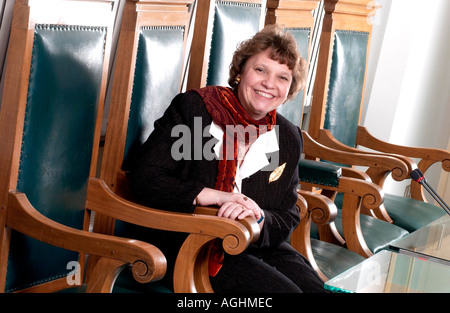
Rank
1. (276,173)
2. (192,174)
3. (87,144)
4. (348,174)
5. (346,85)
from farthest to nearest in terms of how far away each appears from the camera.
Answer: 1. (346,85)
2. (348,174)
3. (276,173)
4. (192,174)
5. (87,144)

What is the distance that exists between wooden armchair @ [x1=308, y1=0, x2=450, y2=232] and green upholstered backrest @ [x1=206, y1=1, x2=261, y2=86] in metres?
0.80

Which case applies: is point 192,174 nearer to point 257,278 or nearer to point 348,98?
point 257,278

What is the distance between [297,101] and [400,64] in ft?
4.52

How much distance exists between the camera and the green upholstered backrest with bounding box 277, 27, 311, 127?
2.78 m

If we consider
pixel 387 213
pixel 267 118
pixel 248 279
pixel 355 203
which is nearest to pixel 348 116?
pixel 387 213

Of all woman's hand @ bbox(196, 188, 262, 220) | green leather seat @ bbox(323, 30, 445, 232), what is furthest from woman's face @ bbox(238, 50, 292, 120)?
green leather seat @ bbox(323, 30, 445, 232)

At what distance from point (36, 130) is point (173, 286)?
20.5 inches

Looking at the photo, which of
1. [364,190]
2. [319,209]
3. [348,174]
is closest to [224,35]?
[319,209]

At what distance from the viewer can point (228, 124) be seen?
79.4 inches

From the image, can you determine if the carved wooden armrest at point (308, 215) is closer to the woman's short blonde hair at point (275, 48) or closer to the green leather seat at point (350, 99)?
the woman's short blonde hair at point (275, 48)

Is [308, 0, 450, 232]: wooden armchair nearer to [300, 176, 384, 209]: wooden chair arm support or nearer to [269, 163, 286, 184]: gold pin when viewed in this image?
[300, 176, 384, 209]: wooden chair arm support

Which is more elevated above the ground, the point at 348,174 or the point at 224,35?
the point at 224,35

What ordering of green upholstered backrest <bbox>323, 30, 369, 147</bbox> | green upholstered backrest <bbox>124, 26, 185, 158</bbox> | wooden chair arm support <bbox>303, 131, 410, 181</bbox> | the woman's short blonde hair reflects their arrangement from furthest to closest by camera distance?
green upholstered backrest <bbox>323, 30, 369, 147</bbox> → wooden chair arm support <bbox>303, 131, 410, 181</bbox> → the woman's short blonde hair → green upholstered backrest <bbox>124, 26, 185, 158</bbox>

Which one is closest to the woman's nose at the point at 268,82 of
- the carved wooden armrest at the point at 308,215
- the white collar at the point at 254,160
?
the white collar at the point at 254,160
